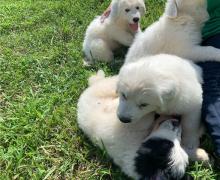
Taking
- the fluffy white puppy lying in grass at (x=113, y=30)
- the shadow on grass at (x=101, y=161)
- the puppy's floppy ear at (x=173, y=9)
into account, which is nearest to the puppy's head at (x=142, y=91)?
the shadow on grass at (x=101, y=161)

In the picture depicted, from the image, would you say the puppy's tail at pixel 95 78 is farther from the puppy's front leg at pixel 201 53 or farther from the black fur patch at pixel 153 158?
the black fur patch at pixel 153 158

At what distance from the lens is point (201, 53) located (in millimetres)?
4680

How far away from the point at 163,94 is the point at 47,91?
1.91m

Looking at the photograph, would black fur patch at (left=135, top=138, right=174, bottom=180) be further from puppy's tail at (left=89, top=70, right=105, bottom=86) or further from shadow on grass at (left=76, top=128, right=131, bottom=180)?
puppy's tail at (left=89, top=70, right=105, bottom=86)

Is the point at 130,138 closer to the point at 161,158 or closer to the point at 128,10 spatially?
the point at 161,158

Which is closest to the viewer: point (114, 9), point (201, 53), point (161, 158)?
point (161, 158)

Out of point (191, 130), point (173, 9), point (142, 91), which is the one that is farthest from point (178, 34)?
point (142, 91)

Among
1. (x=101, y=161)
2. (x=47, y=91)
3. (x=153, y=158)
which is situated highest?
(x=153, y=158)

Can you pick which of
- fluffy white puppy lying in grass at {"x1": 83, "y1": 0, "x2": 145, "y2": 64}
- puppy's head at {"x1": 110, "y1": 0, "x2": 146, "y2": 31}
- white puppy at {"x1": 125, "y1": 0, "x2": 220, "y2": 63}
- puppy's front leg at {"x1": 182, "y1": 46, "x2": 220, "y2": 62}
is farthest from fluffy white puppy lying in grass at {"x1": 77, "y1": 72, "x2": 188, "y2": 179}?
puppy's head at {"x1": 110, "y1": 0, "x2": 146, "y2": 31}

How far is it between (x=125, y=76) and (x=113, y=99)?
2.07 ft

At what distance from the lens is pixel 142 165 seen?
345 cm

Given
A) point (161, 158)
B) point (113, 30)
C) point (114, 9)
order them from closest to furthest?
point (161, 158) → point (114, 9) → point (113, 30)

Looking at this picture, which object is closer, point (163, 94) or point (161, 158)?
point (161, 158)

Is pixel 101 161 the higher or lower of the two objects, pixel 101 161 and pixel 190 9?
the lower
